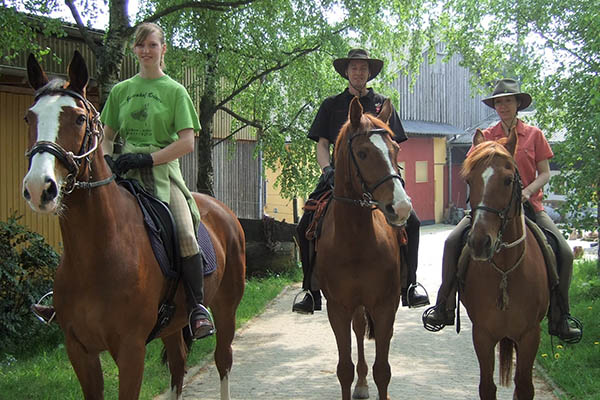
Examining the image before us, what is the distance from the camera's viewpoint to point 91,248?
3.69 m

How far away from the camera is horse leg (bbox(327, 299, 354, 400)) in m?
5.27

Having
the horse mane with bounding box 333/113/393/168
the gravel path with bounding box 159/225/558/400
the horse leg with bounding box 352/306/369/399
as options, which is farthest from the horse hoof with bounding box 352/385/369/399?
the horse mane with bounding box 333/113/393/168

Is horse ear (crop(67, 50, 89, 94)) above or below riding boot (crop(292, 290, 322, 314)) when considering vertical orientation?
above

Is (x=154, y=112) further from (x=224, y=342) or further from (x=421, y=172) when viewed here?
(x=421, y=172)

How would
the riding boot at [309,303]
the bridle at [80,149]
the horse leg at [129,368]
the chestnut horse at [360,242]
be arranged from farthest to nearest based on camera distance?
the riding boot at [309,303] < the chestnut horse at [360,242] < the horse leg at [129,368] < the bridle at [80,149]

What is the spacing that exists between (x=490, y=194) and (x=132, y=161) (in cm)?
248

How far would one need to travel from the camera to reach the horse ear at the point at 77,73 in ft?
11.3

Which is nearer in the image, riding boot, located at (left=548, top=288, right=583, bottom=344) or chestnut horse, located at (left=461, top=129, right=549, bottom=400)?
chestnut horse, located at (left=461, top=129, right=549, bottom=400)

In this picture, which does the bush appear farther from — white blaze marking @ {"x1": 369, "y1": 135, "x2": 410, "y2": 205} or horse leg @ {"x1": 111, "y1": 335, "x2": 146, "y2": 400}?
white blaze marking @ {"x1": 369, "y1": 135, "x2": 410, "y2": 205}

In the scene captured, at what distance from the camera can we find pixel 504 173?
14.6 ft

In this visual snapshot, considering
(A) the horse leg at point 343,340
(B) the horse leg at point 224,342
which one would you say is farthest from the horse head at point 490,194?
(B) the horse leg at point 224,342

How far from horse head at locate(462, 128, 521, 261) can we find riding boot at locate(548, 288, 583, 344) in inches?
37.6

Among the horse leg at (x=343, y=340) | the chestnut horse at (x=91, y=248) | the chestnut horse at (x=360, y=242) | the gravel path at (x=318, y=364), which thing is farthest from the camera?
the gravel path at (x=318, y=364)

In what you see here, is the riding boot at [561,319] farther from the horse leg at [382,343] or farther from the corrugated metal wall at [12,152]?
the corrugated metal wall at [12,152]
